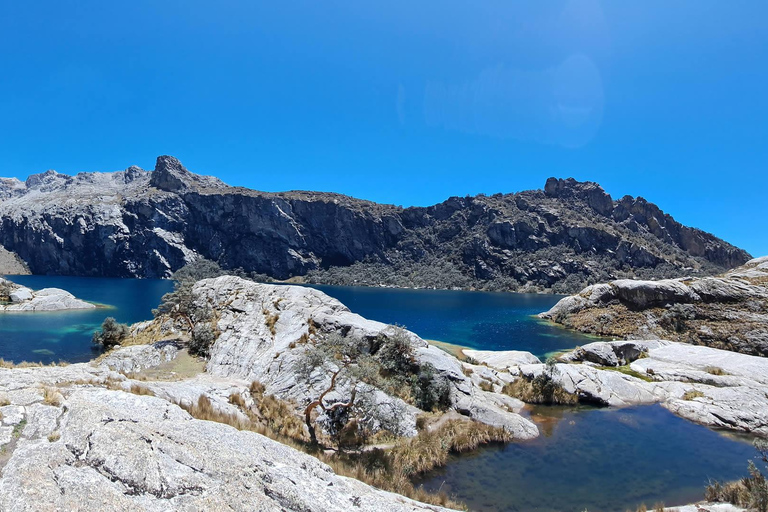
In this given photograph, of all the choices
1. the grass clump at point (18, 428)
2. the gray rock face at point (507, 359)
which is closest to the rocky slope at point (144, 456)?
the grass clump at point (18, 428)

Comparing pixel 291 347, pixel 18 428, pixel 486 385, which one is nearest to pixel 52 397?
pixel 18 428

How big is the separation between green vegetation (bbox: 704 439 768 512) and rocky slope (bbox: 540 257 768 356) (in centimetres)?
4224

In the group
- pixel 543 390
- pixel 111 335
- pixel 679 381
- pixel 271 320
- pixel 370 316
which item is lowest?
pixel 111 335

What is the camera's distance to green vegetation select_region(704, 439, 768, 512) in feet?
46.0

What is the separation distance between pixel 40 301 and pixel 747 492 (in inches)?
4337

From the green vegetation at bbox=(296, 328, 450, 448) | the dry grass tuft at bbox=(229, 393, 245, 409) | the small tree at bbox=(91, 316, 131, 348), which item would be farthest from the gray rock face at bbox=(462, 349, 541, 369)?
the small tree at bbox=(91, 316, 131, 348)

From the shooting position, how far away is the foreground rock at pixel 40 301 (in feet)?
252

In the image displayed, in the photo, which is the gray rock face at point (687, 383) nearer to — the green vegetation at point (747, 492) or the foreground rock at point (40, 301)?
the green vegetation at point (747, 492)

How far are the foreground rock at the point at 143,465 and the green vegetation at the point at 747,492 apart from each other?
13297 millimetres

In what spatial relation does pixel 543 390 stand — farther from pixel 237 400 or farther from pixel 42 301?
pixel 42 301

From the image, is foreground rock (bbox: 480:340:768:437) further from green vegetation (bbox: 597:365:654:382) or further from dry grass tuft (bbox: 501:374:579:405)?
dry grass tuft (bbox: 501:374:579:405)

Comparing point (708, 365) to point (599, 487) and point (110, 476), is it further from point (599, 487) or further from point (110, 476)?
point (110, 476)

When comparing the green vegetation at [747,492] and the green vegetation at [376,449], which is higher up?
the green vegetation at [747,492]

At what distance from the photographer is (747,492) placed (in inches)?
587
